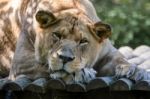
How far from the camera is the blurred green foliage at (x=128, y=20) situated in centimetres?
1374

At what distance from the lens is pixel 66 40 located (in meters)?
5.54

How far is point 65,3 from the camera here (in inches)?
238

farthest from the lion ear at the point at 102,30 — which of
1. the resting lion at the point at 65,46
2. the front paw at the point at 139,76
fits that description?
the front paw at the point at 139,76

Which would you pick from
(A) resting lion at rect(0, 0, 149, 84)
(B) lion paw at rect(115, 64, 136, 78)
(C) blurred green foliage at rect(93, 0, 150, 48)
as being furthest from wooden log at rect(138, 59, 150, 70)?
(C) blurred green foliage at rect(93, 0, 150, 48)

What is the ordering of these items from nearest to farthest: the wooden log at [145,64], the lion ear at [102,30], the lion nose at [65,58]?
the lion nose at [65,58]
the lion ear at [102,30]
the wooden log at [145,64]

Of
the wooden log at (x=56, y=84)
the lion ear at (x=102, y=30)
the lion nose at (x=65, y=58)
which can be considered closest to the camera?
the wooden log at (x=56, y=84)

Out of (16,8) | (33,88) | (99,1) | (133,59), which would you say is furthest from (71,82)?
(99,1)

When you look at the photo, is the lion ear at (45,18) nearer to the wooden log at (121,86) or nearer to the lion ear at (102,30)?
the lion ear at (102,30)

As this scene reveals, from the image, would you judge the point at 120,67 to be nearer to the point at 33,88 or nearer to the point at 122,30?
the point at 33,88

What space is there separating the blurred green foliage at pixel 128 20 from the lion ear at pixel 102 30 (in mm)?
7516

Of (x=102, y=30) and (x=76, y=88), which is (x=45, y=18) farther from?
(x=76, y=88)

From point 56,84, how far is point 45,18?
29.2 inches

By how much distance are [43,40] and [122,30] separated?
811cm

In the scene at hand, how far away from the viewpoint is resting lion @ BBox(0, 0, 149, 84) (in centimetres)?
544
